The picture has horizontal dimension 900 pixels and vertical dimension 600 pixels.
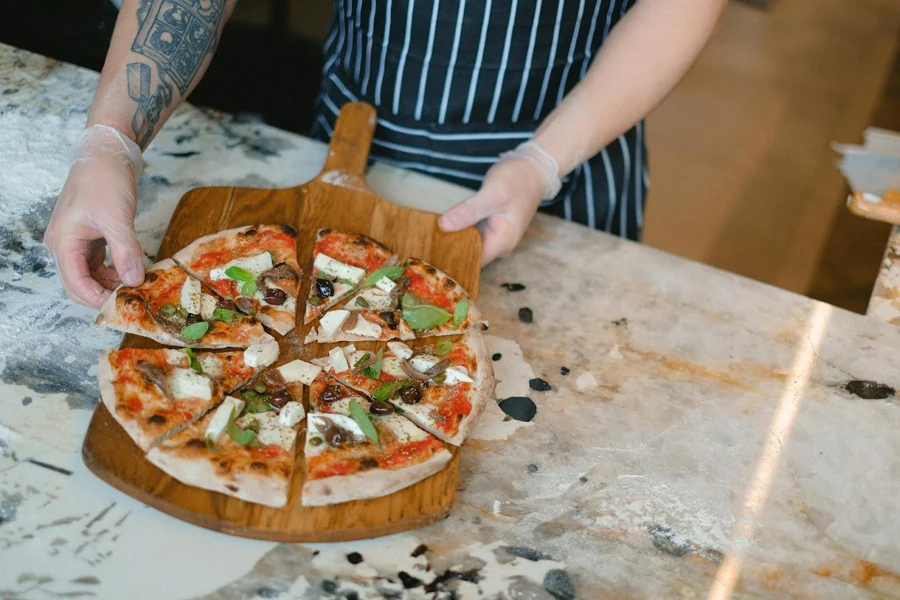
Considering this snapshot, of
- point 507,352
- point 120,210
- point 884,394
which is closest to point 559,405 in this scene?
point 507,352

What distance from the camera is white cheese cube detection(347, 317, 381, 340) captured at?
2.11 meters

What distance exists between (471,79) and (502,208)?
1.54 ft

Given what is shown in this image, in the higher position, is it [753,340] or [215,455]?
[753,340]

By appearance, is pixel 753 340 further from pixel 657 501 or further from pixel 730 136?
pixel 730 136

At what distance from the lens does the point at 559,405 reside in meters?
2.10

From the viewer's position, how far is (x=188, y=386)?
187 centimetres

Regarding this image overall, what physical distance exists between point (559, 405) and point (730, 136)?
15.0 ft

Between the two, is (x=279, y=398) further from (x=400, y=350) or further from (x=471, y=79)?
(x=471, y=79)

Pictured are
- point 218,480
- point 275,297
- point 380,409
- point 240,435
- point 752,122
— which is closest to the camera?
point 218,480

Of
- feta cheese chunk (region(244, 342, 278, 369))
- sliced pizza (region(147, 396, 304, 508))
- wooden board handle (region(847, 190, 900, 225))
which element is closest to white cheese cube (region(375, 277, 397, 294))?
feta cheese chunk (region(244, 342, 278, 369))

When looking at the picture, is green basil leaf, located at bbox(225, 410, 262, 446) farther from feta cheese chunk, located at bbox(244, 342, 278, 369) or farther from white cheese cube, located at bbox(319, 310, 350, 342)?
white cheese cube, located at bbox(319, 310, 350, 342)

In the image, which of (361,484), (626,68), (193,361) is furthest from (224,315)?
(626,68)

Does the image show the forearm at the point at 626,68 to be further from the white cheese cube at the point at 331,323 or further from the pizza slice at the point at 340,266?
the white cheese cube at the point at 331,323

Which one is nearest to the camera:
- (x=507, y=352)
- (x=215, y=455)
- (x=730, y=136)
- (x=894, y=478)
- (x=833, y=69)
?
(x=215, y=455)
